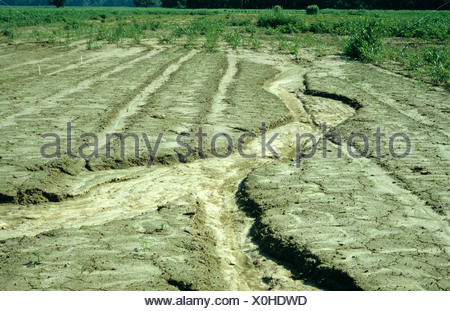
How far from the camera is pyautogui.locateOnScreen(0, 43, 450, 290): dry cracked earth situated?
3.43 m

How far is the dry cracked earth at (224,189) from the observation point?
11.2 ft

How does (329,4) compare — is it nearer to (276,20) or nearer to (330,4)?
(330,4)

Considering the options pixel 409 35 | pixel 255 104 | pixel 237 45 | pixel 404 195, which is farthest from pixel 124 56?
pixel 409 35

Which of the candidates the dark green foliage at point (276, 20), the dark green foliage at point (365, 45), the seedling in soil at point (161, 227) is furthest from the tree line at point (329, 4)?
the seedling in soil at point (161, 227)

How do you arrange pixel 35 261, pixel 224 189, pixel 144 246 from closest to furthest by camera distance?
pixel 35 261 → pixel 144 246 → pixel 224 189

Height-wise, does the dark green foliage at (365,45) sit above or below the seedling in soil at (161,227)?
above

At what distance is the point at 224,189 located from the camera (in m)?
5.29

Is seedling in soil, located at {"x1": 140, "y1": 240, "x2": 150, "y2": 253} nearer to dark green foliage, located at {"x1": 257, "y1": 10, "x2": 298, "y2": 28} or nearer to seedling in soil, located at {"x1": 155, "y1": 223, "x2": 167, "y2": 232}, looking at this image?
seedling in soil, located at {"x1": 155, "y1": 223, "x2": 167, "y2": 232}

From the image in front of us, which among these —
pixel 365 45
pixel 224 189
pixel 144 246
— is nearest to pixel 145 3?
pixel 365 45

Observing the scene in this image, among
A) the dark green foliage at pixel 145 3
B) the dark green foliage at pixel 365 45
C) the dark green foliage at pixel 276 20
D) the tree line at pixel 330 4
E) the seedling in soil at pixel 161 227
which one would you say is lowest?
the seedling in soil at pixel 161 227

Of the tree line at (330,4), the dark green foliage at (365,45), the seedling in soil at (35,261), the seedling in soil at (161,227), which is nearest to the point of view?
the seedling in soil at (35,261)

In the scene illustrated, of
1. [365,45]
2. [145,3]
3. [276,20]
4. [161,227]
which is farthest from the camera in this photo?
[145,3]

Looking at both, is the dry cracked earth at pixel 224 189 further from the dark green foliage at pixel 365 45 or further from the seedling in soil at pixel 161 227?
the dark green foliage at pixel 365 45

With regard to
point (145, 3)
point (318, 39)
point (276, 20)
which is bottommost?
point (318, 39)
